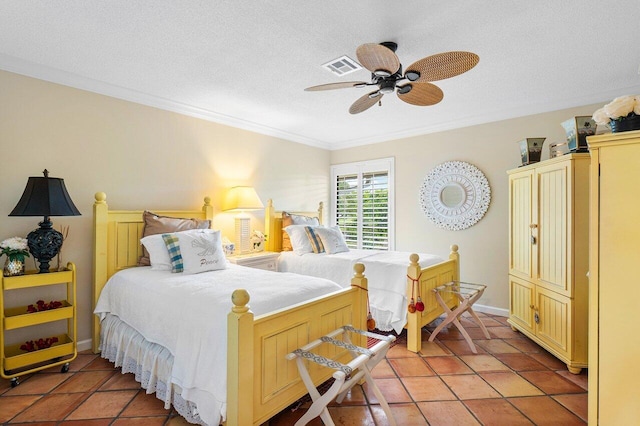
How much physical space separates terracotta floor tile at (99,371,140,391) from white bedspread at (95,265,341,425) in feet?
1.39

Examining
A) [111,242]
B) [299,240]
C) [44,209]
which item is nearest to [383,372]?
[299,240]

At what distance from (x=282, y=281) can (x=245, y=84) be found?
6.08ft

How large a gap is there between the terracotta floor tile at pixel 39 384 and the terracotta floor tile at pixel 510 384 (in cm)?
315

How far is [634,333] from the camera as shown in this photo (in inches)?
57.2

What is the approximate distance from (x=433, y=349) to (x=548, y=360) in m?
0.92

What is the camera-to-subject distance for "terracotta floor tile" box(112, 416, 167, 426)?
1865 mm

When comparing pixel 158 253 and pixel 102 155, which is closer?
pixel 158 253

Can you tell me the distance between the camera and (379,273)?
3.18m

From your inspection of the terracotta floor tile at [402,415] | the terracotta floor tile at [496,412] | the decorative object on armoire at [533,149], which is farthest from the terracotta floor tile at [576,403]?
the decorative object on armoire at [533,149]

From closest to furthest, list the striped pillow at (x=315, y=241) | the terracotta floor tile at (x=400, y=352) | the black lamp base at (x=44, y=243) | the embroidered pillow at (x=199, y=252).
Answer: the black lamp base at (x=44, y=243) < the embroidered pillow at (x=199, y=252) < the terracotta floor tile at (x=400, y=352) < the striped pillow at (x=315, y=241)

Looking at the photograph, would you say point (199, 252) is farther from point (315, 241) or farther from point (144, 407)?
point (315, 241)

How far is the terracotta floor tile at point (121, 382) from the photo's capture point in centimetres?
226

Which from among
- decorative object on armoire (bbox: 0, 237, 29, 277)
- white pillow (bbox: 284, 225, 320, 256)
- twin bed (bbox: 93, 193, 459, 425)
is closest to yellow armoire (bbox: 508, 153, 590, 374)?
twin bed (bbox: 93, 193, 459, 425)

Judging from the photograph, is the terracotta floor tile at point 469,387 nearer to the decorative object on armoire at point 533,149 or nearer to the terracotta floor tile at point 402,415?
the terracotta floor tile at point 402,415
